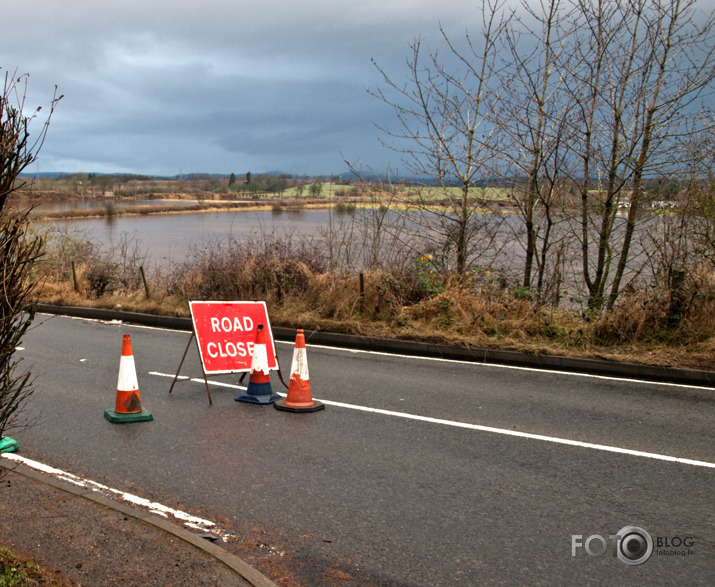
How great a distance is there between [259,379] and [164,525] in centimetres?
354

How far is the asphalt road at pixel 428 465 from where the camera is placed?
413cm

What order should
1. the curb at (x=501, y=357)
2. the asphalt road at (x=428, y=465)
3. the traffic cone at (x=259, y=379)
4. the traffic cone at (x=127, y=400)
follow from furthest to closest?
the curb at (x=501, y=357)
the traffic cone at (x=259, y=379)
the traffic cone at (x=127, y=400)
the asphalt road at (x=428, y=465)

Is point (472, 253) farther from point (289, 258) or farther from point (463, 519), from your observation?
point (463, 519)

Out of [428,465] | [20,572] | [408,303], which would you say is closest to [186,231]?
[408,303]

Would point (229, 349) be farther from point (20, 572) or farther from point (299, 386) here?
point (20, 572)

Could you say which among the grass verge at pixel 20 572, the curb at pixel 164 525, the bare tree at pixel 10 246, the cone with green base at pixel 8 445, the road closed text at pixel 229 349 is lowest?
the cone with green base at pixel 8 445

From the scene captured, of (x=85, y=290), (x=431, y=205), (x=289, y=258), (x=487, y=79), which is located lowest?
(x=85, y=290)

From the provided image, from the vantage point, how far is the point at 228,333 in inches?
324

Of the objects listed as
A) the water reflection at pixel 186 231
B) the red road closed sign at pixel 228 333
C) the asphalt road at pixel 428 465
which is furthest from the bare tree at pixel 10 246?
the water reflection at pixel 186 231

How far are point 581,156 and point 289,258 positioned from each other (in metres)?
6.24

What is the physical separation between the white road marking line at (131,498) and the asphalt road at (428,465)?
0.35 feet

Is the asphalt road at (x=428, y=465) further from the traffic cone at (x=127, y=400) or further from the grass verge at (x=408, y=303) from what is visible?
the grass verge at (x=408, y=303)

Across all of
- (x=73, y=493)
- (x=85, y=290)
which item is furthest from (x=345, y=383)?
(x=85, y=290)

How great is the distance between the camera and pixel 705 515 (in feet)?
15.3
